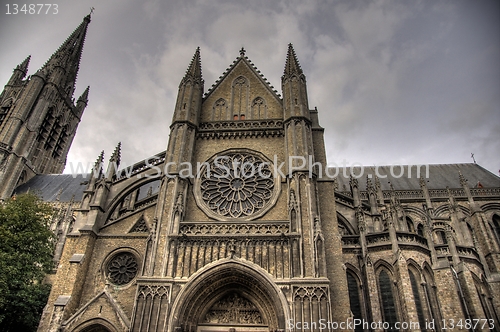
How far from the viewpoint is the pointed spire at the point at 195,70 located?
67.2ft

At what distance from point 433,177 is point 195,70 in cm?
2337

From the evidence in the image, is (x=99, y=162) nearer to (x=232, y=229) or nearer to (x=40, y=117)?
(x=232, y=229)

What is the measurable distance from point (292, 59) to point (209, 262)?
13074mm

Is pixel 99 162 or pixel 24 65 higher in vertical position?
pixel 24 65

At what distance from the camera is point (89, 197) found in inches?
694

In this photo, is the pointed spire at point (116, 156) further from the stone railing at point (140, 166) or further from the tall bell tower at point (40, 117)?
the tall bell tower at point (40, 117)

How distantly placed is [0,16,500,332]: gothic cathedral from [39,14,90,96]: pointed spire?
96.1 feet

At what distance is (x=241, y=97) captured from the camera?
20.8 m

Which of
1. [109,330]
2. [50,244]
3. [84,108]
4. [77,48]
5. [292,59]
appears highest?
[77,48]

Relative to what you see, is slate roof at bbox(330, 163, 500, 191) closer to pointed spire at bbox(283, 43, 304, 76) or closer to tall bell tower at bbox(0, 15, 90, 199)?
pointed spire at bbox(283, 43, 304, 76)

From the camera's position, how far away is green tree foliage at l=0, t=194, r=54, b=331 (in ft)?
56.6

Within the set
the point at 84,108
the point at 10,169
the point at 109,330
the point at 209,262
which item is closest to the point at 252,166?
the point at 209,262

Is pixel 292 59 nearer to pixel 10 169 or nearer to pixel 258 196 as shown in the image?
pixel 258 196

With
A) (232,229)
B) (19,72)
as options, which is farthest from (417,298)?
(19,72)
